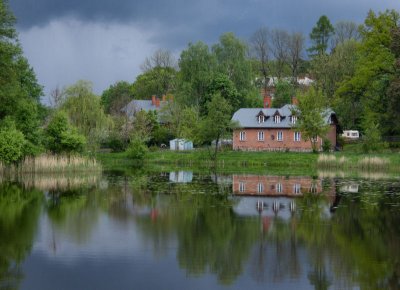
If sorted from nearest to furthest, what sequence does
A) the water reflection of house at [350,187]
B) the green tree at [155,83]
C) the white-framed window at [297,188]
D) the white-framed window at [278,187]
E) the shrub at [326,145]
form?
the white-framed window at [297,188] < the water reflection of house at [350,187] < the white-framed window at [278,187] < the shrub at [326,145] < the green tree at [155,83]

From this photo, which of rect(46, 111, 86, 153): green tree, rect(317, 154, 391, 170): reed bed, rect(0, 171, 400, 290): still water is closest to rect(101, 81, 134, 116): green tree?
rect(317, 154, 391, 170): reed bed

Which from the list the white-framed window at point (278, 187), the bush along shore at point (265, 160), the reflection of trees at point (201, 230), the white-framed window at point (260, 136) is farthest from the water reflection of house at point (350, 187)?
the white-framed window at point (260, 136)

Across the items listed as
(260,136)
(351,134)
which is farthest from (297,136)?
(351,134)

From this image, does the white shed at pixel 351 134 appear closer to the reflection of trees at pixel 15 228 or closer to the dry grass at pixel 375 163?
the dry grass at pixel 375 163

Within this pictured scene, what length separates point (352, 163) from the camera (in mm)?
54344

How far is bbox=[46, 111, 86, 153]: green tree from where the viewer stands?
152 ft

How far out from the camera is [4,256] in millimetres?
15688

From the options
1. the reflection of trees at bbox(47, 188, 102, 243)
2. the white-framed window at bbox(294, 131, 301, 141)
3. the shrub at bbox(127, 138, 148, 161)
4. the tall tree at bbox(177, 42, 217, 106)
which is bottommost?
the reflection of trees at bbox(47, 188, 102, 243)

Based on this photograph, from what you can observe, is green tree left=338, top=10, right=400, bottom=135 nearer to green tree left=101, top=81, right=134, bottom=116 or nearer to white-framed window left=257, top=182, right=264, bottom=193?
white-framed window left=257, top=182, right=264, bottom=193

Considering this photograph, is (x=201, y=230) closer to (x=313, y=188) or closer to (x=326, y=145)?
(x=313, y=188)

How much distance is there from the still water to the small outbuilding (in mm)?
38846

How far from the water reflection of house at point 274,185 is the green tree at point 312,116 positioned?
18576 millimetres

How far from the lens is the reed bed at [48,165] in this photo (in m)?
43.0

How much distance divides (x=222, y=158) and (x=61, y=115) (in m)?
21.9
